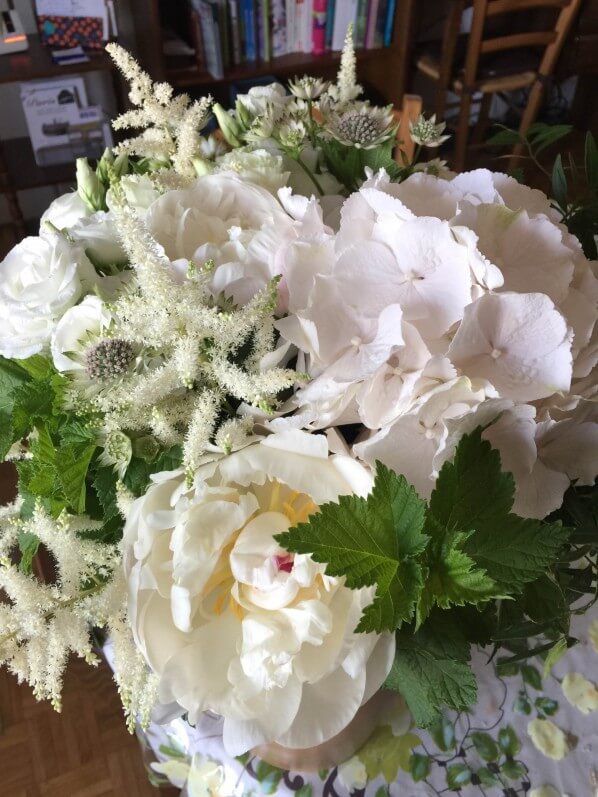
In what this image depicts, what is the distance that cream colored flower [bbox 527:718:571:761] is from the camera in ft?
2.49

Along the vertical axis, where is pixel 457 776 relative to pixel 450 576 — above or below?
below

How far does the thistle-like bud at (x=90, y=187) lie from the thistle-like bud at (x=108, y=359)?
7.7 inches

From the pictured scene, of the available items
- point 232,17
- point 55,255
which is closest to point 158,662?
point 55,255

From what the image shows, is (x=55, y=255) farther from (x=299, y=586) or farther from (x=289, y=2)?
(x=289, y=2)

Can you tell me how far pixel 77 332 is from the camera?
1.68 feet

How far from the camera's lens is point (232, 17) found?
6.59 ft

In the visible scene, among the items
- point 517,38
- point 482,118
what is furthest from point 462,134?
point 517,38

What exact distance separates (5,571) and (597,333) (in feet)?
1.43

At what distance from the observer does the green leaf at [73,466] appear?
0.51 meters

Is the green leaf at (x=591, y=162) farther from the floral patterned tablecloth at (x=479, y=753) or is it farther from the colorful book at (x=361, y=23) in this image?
the colorful book at (x=361, y=23)

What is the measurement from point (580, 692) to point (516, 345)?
0.54m

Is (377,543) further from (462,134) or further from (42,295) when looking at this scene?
(462,134)

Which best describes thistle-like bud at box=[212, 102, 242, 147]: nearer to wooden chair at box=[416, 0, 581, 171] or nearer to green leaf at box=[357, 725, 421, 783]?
green leaf at box=[357, 725, 421, 783]

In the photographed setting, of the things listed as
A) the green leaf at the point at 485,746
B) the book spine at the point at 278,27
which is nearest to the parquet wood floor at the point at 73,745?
the green leaf at the point at 485,746
